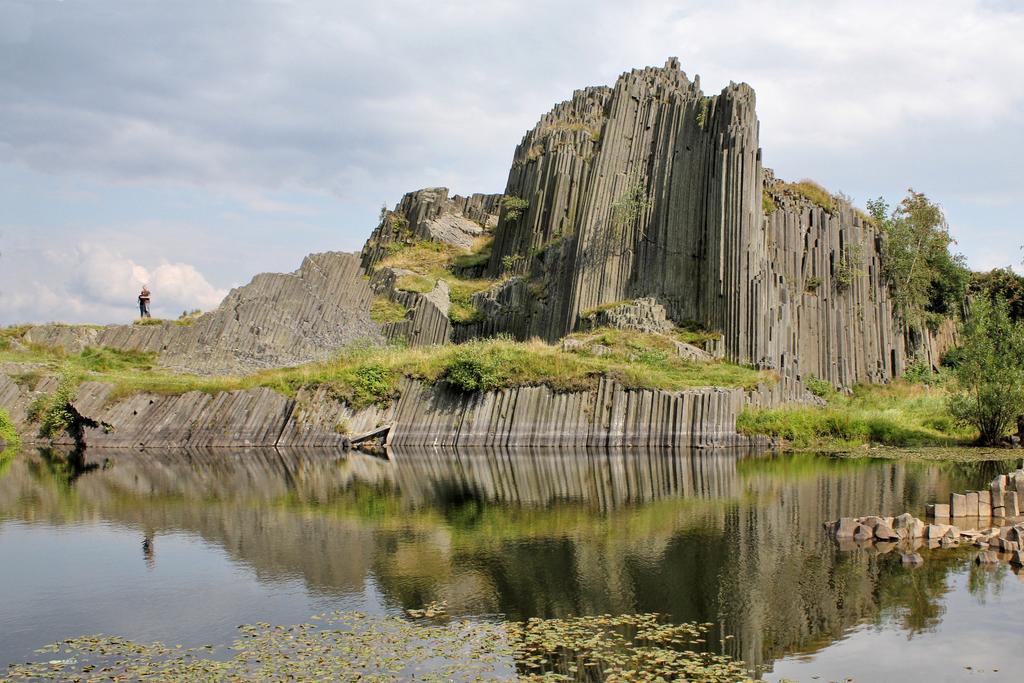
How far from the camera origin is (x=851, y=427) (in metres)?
33.5

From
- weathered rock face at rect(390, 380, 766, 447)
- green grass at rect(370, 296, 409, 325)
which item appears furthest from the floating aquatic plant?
green grass at rect(370, 296, 409, 325)

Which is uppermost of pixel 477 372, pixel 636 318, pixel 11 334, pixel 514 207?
pixel 514 207

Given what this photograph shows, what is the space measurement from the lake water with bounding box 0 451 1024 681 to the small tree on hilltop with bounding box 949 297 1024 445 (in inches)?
160

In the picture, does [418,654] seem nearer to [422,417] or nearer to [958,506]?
[958,506]

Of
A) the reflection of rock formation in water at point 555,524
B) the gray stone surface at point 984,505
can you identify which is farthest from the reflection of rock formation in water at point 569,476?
the gray stone surface at point 984,505

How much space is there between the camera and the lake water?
514 inches

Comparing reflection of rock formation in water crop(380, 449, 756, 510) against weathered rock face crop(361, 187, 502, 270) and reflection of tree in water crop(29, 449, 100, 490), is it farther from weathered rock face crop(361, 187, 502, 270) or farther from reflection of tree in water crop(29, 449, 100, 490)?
weathered rock face crop(361, 187, 502, 270)

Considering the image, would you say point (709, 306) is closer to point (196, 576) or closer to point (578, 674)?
point (196, 576)

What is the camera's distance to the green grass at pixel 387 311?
50969 mm

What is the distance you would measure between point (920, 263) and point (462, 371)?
78.1ft

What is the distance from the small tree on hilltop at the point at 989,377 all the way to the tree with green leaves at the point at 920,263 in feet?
46.5

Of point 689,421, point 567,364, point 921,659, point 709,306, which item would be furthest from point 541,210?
point 921,659

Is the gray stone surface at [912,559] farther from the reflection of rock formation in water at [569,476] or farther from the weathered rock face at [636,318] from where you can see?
the weathered rock face at [636,318]

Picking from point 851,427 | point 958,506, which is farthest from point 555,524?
point 851,427
